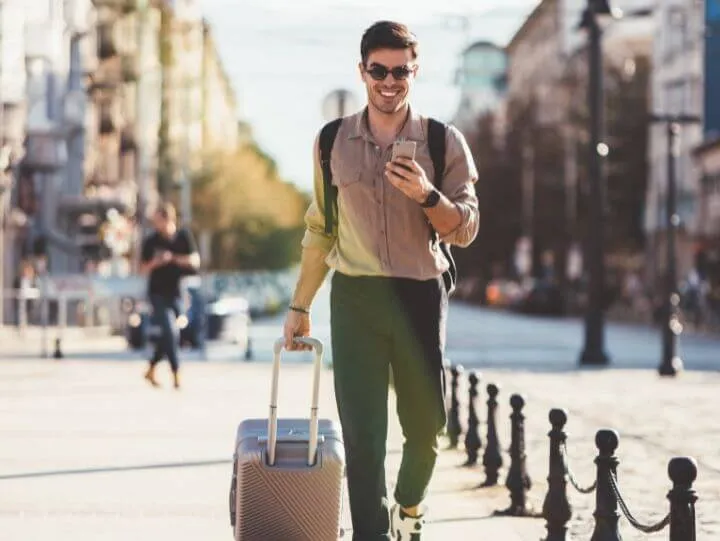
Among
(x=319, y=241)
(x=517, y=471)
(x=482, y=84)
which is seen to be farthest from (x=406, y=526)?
(x=482, y=84)

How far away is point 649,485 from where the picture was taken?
9.81 metres

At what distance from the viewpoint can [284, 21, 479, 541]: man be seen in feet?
18.4

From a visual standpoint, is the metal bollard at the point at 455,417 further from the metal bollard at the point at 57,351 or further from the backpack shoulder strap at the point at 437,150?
the metal bollard at the point at 57,351

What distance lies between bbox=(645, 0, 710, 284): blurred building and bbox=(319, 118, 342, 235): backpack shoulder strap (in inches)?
2196

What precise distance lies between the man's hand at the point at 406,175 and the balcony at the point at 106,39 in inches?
2277

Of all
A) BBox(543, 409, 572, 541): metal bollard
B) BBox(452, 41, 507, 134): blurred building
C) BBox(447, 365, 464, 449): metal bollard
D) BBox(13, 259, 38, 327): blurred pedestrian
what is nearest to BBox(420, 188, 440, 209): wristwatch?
BBox(543, 409, 572, 541): metal bollard

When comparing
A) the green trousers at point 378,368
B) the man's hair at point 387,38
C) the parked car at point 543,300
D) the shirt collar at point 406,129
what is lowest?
the parked car at point 543,300

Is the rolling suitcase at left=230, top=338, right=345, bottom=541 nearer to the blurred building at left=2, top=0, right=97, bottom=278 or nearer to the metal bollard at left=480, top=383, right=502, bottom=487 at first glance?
the metal bollard at left=480, top=383, right=502, bottom=487

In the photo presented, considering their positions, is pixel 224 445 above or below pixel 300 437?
below

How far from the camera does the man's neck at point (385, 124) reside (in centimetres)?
568

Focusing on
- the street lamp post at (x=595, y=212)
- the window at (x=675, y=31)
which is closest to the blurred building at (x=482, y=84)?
the window at (x=675, y=31)

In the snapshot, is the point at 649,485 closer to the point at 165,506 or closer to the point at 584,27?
the point at 165,506

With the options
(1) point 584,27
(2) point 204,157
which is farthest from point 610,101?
(1) point 584,27

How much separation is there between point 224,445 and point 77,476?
6.63 ft
